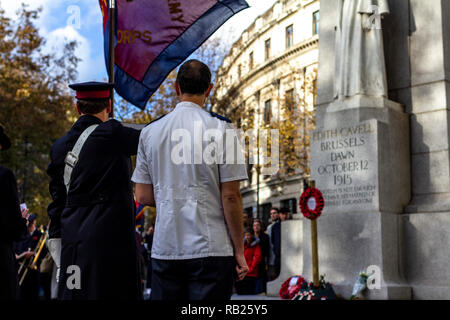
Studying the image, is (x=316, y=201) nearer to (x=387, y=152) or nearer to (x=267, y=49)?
(x=387, y=152)

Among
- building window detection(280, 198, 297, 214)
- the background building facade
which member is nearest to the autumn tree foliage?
the background building facade

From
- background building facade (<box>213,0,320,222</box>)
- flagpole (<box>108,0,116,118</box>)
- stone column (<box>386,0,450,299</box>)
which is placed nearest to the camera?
flagpole (<box>108,0,116,118</box>)

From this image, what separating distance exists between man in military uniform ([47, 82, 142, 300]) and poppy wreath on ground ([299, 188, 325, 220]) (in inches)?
248

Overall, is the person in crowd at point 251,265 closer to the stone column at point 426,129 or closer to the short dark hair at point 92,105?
the stone column at point 426,129

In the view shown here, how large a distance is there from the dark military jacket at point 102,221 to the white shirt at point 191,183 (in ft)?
2.48

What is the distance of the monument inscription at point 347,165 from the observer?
37.1 feet

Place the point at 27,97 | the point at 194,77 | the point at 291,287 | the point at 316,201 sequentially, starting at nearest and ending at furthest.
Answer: the point at 194,77, the point at 316,201, the point at 291,287, the point at 27,97

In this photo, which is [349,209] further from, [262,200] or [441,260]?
[262,200]

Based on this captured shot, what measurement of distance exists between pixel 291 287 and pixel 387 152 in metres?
2.68

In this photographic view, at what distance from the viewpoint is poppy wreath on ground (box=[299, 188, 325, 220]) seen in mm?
10930

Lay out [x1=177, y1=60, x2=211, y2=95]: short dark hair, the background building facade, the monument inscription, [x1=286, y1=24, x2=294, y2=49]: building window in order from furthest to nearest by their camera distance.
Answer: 1. [x1=286, y1=24, x2=294, y2=49]: building window
2. the background building facade
3. the monument inscription
4. [x1=177, y1=60, x2=211, y2=95]: short dark hair

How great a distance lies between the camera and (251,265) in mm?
14852

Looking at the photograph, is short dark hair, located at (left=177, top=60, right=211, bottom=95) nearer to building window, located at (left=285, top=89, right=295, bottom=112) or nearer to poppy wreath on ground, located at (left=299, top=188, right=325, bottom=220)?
poppy wreath on ground, located at (left=299, top=188, right=325, bottom=220)

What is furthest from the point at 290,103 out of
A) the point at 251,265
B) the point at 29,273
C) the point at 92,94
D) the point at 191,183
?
the point at 191,183
